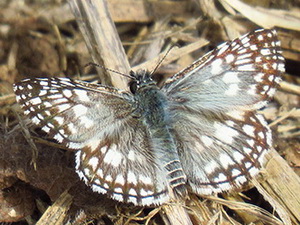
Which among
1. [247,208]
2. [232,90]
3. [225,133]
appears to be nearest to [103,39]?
[232,90]

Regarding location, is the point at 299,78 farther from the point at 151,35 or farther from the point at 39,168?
the point at 39,168

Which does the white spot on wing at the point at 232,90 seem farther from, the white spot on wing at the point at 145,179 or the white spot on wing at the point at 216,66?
the white spot on wing at the point at 145,179

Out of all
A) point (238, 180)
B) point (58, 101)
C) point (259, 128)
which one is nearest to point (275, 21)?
point (259, 128)

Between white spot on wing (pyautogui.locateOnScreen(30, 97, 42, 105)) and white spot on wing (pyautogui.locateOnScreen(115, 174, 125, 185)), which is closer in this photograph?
white spot on wing (pyautogui.locateOnScreen(115, 174, 125, 185))

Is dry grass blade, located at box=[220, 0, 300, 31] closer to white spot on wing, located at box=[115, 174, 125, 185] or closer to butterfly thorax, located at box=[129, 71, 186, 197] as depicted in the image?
butterfly thorax, located at box=[129, 71, 186, 197]

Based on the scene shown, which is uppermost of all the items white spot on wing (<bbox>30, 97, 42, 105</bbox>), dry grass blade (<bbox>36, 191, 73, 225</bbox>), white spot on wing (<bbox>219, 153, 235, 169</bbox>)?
white spot on wing (<bbox>30, 97, 42, 105</bbox>)

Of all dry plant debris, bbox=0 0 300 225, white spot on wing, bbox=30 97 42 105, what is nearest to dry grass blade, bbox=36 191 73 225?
dry plant debris, bbox=0 0 300 225

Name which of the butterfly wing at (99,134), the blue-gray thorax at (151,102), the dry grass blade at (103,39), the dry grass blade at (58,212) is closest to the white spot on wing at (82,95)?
the butterfly wing at (99,134)
